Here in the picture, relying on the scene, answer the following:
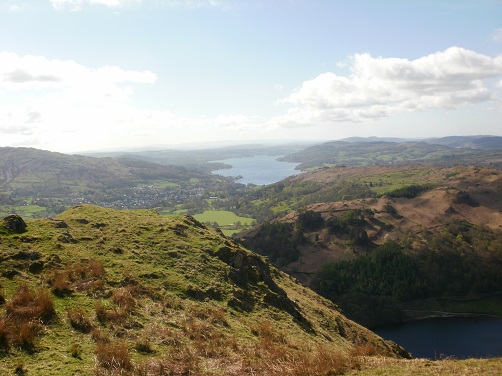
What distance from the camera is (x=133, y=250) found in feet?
98.6

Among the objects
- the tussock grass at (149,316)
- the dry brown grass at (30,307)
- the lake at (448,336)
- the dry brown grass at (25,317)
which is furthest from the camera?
the lake at (448,336)

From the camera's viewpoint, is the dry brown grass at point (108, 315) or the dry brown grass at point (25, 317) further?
the dry brown grass at point (108, 315)

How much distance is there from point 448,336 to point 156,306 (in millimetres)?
118402

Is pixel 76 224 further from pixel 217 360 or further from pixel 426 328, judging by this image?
pixel 426 328

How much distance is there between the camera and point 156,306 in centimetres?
2145

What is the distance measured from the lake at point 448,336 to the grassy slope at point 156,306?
82.6m

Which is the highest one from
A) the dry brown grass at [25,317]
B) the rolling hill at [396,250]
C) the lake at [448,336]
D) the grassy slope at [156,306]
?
the dry brown grass at [25,317]

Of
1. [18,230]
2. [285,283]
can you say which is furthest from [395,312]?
[18,230]

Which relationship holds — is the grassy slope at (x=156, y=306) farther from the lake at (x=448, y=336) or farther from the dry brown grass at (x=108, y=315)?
the lake at (x=448, y=336)

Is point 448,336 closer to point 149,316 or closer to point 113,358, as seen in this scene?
point 149,316

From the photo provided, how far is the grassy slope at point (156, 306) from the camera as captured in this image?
15.1 meters

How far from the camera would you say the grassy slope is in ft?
49.6

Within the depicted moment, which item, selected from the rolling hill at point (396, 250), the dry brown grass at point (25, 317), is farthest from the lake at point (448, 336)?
the dry brown grass at point (25, 317)

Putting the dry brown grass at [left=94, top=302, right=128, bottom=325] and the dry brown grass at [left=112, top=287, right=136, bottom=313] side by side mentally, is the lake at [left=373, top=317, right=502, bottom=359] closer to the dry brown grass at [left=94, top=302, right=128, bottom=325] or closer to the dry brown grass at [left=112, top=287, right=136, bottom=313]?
the dry brown grass at [left=112, top=287, right=136, bottom=313]
